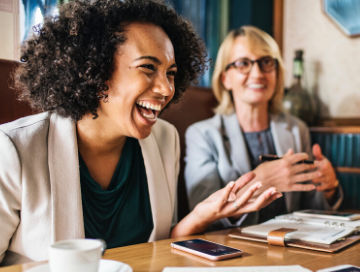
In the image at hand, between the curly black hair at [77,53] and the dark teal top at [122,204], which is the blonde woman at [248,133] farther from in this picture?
the curly black hair at [77,53]

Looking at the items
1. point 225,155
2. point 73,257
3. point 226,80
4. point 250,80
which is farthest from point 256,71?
point 73,257

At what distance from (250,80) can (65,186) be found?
117cm

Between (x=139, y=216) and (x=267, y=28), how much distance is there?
212 centimetres

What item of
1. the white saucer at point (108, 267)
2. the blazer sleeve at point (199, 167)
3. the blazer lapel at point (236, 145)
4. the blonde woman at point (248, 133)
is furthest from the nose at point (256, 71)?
the white saucer at point (108, 267)

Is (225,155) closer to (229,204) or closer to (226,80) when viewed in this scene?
(226,80)

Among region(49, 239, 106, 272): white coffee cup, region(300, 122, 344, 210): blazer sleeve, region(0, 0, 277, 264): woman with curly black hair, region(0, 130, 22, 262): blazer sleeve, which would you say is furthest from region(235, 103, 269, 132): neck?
region(49, 239, 106, 272): white coffee cup

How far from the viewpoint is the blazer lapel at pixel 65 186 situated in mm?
1021

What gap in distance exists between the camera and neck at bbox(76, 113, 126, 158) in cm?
122

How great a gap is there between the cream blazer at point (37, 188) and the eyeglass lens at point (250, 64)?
1055 mm

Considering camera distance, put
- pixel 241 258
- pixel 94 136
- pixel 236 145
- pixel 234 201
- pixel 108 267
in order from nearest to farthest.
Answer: pixel 108 267 < pixel 241 258 < pixel 234 201 < pixel 94 136 < pixel 236 145

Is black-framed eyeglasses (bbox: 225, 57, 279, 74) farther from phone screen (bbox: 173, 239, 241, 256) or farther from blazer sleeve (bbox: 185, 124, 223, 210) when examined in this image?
phone screen (bbox: 173, 239, 241, 256)

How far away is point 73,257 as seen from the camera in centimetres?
60

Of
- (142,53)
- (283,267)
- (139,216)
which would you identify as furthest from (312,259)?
(142,53)

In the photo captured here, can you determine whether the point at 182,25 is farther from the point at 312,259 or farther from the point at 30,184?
the point at 312,259
